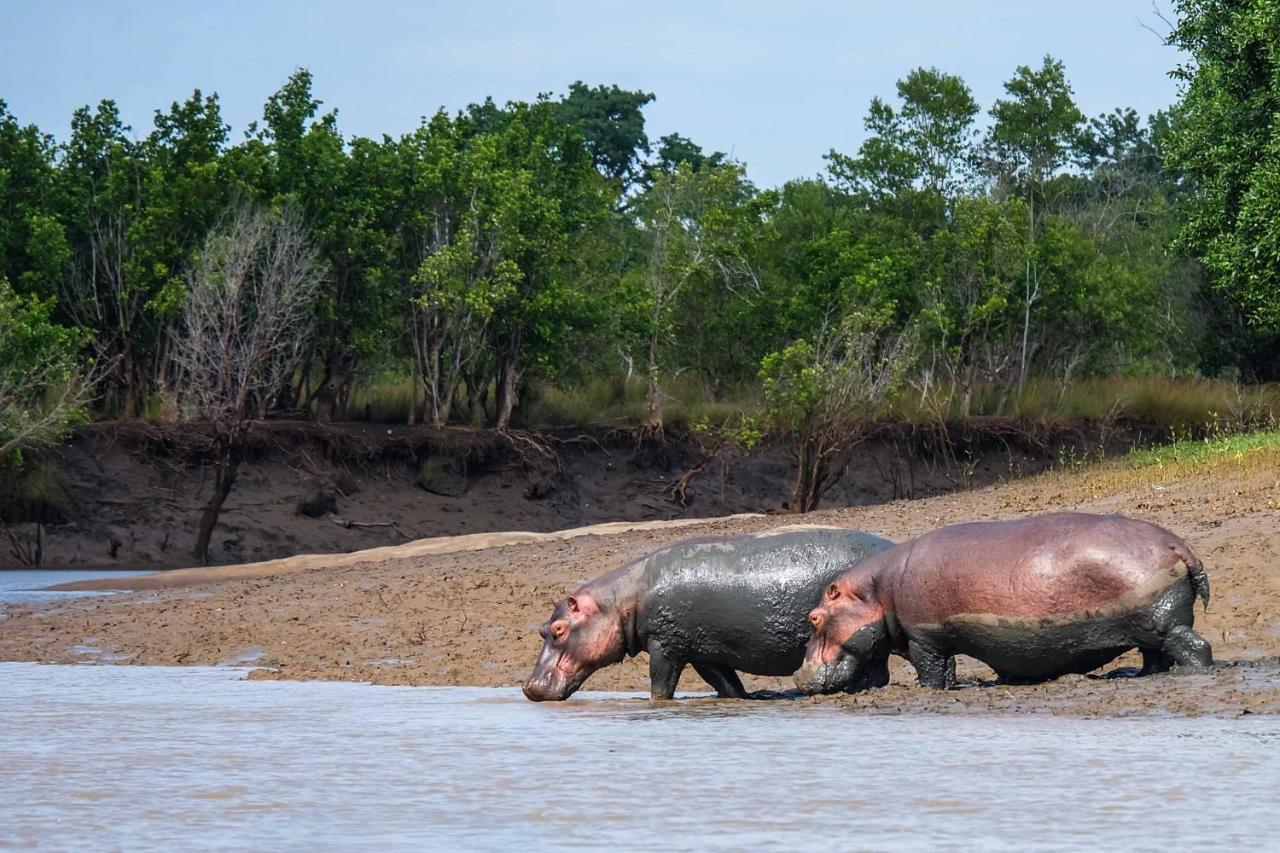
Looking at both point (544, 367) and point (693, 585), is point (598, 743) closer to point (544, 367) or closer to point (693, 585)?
point (693, 585)

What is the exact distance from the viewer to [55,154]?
3978cm

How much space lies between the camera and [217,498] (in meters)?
33.6

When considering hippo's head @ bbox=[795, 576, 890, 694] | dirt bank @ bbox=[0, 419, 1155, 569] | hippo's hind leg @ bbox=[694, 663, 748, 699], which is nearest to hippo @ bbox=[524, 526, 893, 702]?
hippo's hind leg @ bbox=[694, 663, 748, 699]

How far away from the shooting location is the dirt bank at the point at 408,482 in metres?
34.2

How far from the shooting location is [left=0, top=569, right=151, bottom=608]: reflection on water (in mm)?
23478

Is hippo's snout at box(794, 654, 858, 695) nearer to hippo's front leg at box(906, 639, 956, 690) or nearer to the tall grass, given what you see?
hippo's front leg at box(906, 639, 956, 690)

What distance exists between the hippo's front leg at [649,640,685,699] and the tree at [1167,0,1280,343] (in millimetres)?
15737

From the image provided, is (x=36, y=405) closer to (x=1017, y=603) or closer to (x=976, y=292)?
(x=976, y=292)

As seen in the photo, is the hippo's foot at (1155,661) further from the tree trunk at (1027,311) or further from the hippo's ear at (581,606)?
the tree trunk at (1027,311)

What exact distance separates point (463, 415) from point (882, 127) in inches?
644

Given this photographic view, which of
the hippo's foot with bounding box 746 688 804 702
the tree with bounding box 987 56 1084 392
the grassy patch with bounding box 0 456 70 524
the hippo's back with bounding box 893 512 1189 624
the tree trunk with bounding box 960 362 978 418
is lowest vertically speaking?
the grassy patch with bounding box 0 456 70 524

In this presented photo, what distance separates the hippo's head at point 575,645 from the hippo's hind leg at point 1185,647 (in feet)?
10.4

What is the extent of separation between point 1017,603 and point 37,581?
21256 mm

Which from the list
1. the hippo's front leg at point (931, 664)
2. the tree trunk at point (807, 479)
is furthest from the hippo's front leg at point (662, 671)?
the tree trunk at point (807, 479)
